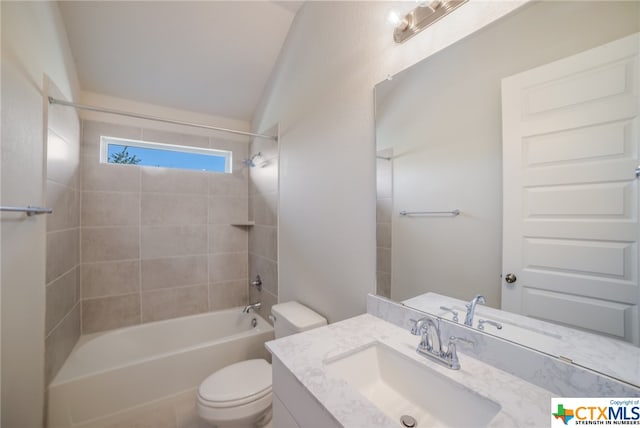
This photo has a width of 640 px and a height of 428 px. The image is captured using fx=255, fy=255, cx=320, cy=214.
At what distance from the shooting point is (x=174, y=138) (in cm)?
249

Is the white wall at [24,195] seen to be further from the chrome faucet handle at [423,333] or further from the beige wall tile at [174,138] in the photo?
the chrome faucet handle at [423,333]

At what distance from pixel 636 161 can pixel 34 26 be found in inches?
94.1

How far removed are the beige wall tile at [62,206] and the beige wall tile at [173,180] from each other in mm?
502

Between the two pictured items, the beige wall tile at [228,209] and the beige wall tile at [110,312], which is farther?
the beige wall tile at [228,209]

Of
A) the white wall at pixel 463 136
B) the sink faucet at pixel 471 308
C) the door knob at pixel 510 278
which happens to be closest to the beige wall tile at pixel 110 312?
the white wall at pixel 463 136

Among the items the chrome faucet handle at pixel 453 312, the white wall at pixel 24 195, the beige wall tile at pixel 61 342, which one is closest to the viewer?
the chrome faucet handle at pixel 453 312

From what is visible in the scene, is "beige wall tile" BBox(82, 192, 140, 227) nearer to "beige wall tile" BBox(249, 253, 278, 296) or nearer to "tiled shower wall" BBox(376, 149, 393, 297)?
"beige wall tile" BBox(249, 253, 278, 296)

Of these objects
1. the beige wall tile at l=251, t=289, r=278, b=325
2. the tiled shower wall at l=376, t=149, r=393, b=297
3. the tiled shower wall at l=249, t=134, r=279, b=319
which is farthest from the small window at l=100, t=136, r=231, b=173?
the tiled shower wall at l=376, t=149, r=393, b=297

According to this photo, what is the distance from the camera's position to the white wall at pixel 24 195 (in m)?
1.08

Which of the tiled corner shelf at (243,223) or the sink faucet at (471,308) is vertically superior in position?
the tiled corner shelf at (243,223)

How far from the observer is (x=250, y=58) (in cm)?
213

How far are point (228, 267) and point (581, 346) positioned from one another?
2.66 m

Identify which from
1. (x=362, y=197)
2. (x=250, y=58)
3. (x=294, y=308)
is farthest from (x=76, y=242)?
(x=362, y=197)

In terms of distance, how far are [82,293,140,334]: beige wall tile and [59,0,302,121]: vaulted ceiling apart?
180cm
